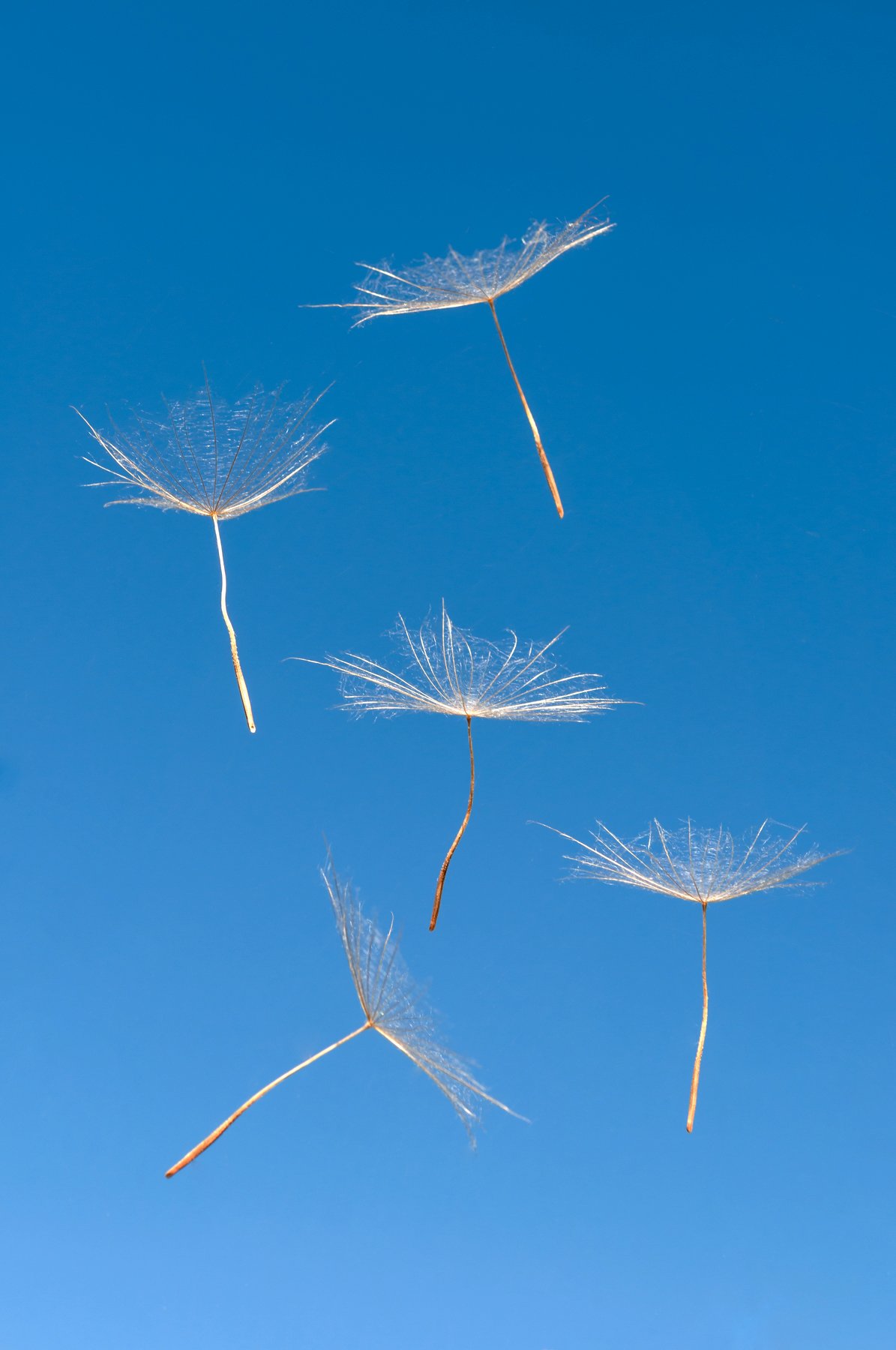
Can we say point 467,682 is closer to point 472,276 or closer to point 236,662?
point 236,662

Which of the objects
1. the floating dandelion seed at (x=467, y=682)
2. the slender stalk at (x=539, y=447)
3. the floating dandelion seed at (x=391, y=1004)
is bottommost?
the floating dandelion seed at (x=391, y=1004)

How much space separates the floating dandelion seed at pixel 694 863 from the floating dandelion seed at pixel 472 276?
1.43 meters

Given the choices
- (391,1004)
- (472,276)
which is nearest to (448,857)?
(391,1004)

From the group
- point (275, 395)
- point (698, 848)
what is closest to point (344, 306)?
point (275, 395)

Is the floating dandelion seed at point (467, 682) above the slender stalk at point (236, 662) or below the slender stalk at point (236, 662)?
above

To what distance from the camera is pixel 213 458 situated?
5160 mm

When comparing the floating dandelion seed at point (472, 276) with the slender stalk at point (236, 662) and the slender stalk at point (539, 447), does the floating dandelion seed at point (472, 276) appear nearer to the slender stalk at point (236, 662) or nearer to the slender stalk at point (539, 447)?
the slender stalk at point (539, 447)

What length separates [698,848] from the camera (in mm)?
5176

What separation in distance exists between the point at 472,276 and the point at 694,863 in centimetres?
260

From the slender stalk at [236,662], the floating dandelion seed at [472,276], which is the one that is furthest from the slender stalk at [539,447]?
the slender stalk at [236,662]

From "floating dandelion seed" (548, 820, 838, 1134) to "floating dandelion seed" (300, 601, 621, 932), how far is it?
539 millimetres

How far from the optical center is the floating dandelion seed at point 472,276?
5.16m

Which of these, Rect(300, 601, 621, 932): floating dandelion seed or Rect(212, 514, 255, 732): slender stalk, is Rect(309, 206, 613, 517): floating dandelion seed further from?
Rect(212, 514, 255, 732): slender stalk

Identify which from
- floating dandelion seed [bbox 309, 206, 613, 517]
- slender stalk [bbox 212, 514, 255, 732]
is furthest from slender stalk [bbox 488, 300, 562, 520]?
slender stalk [bbox 212, 514, 255, 732]
